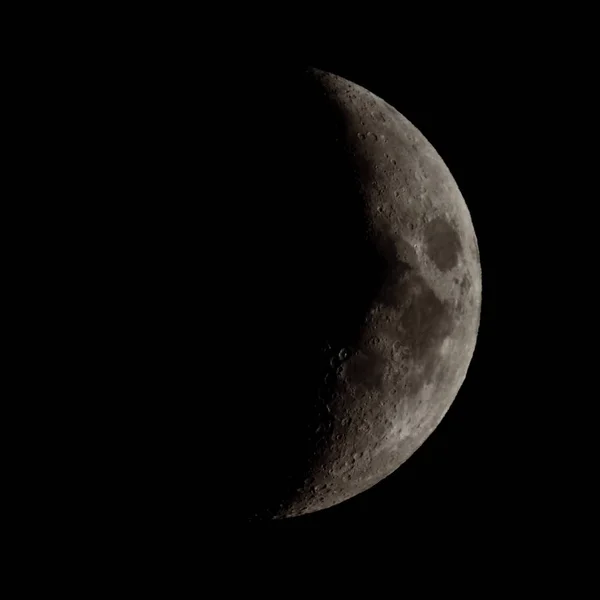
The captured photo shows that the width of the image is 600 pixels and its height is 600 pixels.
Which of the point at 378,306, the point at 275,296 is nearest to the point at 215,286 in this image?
the point at 275,296

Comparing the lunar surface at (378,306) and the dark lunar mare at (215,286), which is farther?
the lunar surface at (378,306)

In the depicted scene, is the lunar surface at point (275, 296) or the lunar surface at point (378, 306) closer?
the lunar surface at point (275, 296)

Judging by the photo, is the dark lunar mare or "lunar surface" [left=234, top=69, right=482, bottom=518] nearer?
the dark lunar mare

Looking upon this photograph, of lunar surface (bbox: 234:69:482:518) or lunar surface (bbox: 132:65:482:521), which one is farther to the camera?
lunar surface (bbox: 234:69:482:518)

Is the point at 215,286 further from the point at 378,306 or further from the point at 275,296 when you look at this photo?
the point at 378,306

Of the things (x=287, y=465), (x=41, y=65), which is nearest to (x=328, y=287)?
(x=287, y=465)

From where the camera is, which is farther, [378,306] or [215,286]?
[378,306]

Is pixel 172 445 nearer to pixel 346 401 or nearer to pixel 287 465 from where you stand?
pixel 287 465

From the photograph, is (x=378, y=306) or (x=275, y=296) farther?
(x=378, y=306)
